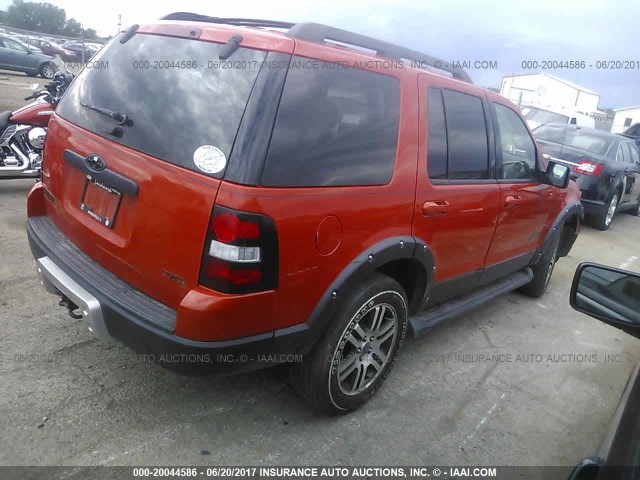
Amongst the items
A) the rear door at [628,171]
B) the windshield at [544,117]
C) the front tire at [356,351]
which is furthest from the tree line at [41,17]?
the front tire at [356,351]

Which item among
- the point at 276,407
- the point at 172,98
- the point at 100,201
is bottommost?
the point at 276,407

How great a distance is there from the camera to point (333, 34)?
2557 millimetres

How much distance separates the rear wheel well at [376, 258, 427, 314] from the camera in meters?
2.94

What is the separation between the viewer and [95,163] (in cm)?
243

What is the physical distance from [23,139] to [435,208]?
17.2ft

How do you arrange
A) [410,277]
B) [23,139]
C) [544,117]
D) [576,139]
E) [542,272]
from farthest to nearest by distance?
[544,117], [576,139], [23,139], [542,272], [410,277]

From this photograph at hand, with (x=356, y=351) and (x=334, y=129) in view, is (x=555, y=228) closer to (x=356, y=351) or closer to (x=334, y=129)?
(x=356, y=351)

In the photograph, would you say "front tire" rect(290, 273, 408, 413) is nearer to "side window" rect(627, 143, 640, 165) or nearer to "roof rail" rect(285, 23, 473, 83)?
"roof rail" rect(285, 23, 473, 83)

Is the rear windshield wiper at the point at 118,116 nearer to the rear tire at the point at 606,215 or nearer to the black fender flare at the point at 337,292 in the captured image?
the black fender flare at the point at 337,292

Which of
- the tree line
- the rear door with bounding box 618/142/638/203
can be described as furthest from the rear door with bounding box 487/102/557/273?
the tree line

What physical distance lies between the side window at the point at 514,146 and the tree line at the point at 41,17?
60.6 metres

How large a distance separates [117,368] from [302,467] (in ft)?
4.18

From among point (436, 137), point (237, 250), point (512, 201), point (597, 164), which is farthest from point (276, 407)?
point (597, 164)

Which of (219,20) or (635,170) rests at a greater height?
(219,20)
